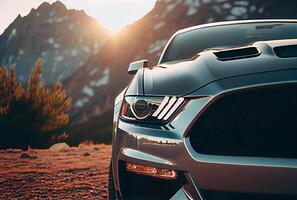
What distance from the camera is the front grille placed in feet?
6.06

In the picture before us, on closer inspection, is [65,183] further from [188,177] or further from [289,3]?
[289,3]

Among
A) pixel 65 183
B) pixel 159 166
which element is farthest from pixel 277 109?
pixel 65 183

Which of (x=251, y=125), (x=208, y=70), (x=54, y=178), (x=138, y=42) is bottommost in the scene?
(x=138, y=42)

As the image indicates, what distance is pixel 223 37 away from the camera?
3920 millimetres

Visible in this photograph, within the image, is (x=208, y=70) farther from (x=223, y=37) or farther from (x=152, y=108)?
(x=223, y=37)

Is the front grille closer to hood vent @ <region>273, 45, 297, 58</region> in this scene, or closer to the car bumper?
the car bumper

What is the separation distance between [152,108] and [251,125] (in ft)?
1.69

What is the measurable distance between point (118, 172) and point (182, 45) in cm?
214

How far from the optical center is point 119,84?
13662cm

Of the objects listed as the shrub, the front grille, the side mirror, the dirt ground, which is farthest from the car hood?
the shrub

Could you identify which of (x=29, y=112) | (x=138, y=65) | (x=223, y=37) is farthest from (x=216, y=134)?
(x=29, y=112)

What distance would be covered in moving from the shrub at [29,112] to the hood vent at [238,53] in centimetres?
1567

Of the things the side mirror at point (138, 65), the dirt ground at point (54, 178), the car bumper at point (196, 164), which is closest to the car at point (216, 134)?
the car bumper at point (196, 164)

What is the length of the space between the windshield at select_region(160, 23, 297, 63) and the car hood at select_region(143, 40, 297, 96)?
1.33 m
